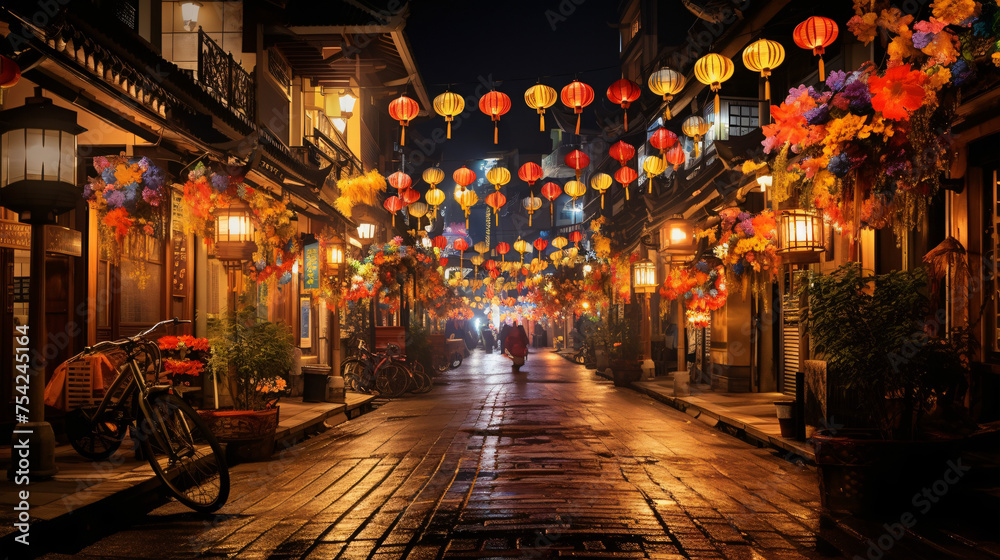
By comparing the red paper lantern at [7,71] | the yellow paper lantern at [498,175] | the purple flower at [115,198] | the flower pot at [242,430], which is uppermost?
the yellow paper lantern at [498,175]

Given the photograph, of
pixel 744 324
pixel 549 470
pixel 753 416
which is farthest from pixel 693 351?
pixel 549 470

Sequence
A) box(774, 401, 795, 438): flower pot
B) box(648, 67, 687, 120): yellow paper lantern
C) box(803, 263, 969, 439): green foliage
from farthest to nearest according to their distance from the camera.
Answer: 1. box(648, 67, 687, 120): yellow paper lantern
2. box(774, 401, 795, 438): flower pot
3. box(803, 263, 969, 439): green foliage

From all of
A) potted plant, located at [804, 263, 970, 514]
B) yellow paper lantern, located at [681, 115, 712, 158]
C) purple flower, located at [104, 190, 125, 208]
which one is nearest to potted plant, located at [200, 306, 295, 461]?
purple flower, located at [104, 190, 125, 208]

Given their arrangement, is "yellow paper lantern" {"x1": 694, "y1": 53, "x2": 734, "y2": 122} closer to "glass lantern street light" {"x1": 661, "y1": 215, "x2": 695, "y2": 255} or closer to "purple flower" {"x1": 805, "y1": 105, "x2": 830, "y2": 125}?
"glass lantern street light" {"x1": 661, "y1": 215, "x2": 695, "y2": 255}

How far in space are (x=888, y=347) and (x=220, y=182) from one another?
28.9 feet

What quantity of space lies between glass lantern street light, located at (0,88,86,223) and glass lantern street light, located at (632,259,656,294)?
17.1m

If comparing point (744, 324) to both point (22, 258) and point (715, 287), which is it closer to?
point (715, 287)

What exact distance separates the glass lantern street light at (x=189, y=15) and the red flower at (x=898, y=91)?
13.7 m

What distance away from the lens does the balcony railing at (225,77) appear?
14641 millimetres

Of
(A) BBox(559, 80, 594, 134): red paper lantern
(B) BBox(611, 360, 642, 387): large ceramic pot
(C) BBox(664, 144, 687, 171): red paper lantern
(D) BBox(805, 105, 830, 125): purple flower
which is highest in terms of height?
(A) BBox(559, 80, 594, 134): red paper lantern

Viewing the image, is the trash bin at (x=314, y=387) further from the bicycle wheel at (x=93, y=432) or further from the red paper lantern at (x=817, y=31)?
the red paper lantern at (x=817, y=31)

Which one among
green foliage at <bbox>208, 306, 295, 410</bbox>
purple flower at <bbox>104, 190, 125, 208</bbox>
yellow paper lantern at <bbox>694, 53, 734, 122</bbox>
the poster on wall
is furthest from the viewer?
the poster on wall

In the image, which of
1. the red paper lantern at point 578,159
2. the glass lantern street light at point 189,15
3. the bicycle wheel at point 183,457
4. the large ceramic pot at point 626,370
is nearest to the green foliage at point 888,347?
the bicycle wheel at point 183,457

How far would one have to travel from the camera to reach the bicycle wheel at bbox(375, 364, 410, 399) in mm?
21766
